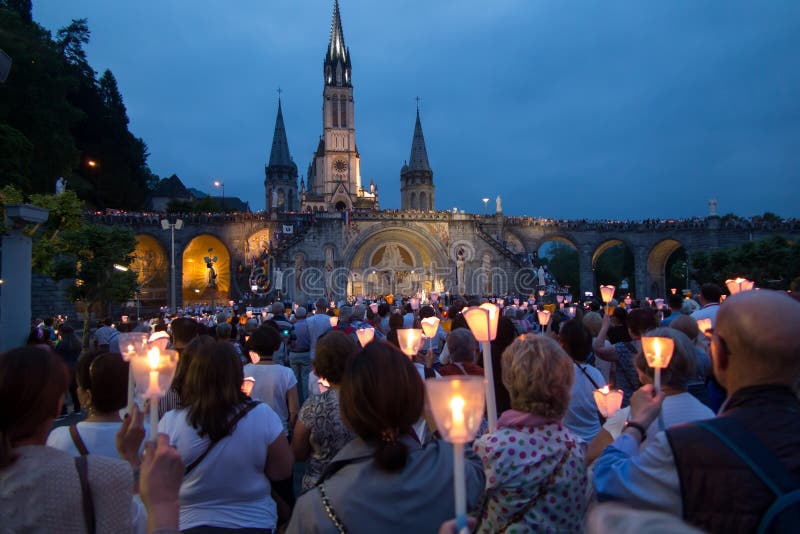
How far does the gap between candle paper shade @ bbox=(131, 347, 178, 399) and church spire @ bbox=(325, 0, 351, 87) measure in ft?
213

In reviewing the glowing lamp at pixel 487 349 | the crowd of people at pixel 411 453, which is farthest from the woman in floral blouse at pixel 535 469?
the glowing lamp at pixel 487 349

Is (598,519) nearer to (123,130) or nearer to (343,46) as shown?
(123,130)

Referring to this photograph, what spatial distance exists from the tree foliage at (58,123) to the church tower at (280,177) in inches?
667

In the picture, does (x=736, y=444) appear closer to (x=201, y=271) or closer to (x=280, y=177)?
(x=201, y=271)

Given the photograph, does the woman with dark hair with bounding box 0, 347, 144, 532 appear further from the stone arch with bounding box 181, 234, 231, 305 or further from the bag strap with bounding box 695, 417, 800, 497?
the stone arch with bounding box 181, 234, 231, 305

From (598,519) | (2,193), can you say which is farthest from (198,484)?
(2,193)

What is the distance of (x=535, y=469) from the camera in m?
2.40

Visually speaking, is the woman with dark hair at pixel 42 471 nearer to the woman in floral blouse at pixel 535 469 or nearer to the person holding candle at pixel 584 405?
the woman in floral blouse at pixel 535 469

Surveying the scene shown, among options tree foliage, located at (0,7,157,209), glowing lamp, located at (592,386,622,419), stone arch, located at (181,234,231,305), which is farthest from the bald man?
stone arch, located at (181,234,231,305)

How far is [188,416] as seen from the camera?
317cm

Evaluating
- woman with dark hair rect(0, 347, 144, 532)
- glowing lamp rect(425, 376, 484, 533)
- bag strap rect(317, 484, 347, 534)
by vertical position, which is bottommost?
bag strap rect(317, 484, 347, 534)

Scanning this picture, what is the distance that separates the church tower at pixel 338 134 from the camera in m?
63.6

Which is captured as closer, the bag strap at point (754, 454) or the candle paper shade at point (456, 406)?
the bag strap at point (754, 454)

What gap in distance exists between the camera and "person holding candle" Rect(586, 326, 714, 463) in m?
3.24
